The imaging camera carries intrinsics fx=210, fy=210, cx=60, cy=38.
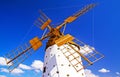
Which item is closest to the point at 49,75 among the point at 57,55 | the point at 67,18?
the point at 57,55

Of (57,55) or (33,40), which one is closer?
(57,55)

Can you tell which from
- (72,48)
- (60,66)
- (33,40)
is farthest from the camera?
(33,40)

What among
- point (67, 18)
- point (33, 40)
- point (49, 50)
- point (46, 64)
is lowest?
point (46, 64)

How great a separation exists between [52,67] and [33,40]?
3.92 m

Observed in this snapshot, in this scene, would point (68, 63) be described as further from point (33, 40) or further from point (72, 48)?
point (33, 40)

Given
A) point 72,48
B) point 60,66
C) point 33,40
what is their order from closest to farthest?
1. point 60,66
2. point 72,48
3. point 33,40

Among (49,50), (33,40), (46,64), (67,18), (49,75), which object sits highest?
(67,18)

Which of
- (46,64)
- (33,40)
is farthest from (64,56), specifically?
(33,40)

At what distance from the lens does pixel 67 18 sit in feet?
67.3

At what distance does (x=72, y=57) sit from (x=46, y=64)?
2.30 meters

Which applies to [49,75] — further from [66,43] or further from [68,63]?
[66,43]

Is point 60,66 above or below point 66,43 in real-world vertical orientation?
below

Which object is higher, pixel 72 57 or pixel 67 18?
pixel 67 18

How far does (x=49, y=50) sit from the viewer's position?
18.5 metres
